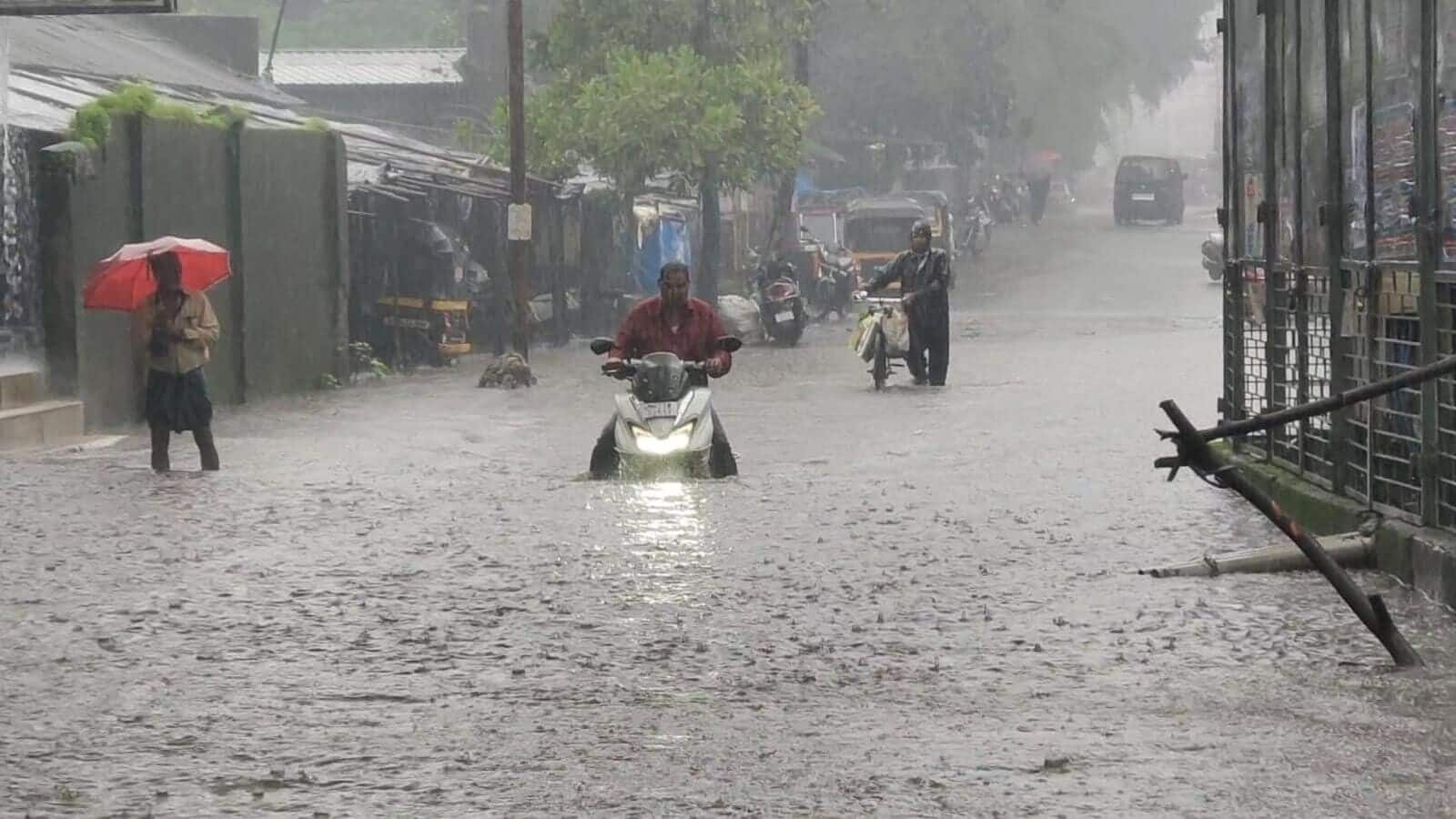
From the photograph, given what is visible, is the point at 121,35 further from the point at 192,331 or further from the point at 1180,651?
the point at 1180,651

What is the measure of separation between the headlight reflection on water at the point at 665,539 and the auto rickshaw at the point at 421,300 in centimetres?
1557

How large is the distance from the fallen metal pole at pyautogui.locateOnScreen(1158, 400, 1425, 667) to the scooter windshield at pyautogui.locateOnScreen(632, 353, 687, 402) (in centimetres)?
687

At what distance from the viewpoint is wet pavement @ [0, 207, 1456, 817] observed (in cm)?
680

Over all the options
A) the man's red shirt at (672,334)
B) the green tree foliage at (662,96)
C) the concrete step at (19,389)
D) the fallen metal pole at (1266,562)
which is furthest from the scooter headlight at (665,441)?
the green tree foliage at (662,96)

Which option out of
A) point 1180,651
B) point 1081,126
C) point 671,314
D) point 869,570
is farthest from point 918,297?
point 1081,126

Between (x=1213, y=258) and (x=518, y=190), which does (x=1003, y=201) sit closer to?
(x=1213, y=258)

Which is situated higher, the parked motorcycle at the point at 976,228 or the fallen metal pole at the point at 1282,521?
the parked motorcycle at the point at 976,228

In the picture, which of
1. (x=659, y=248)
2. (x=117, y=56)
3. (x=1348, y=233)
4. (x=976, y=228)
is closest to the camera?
(x=1348, y=233)

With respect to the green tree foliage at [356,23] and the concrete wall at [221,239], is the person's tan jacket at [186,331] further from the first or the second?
the green tree foliage at [356,23]

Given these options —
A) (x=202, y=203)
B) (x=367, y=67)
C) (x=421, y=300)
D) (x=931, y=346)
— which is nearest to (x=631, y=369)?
(x=202, y=203)

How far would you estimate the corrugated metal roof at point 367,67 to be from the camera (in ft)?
170

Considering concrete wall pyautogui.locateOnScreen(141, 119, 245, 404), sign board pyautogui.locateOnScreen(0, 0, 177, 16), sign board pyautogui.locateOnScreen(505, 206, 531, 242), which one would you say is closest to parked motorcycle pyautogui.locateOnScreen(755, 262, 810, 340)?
sign board pyautogui.locateOnScreen(505, 206, 531, 242)

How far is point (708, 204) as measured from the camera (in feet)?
132

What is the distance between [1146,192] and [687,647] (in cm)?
7402
